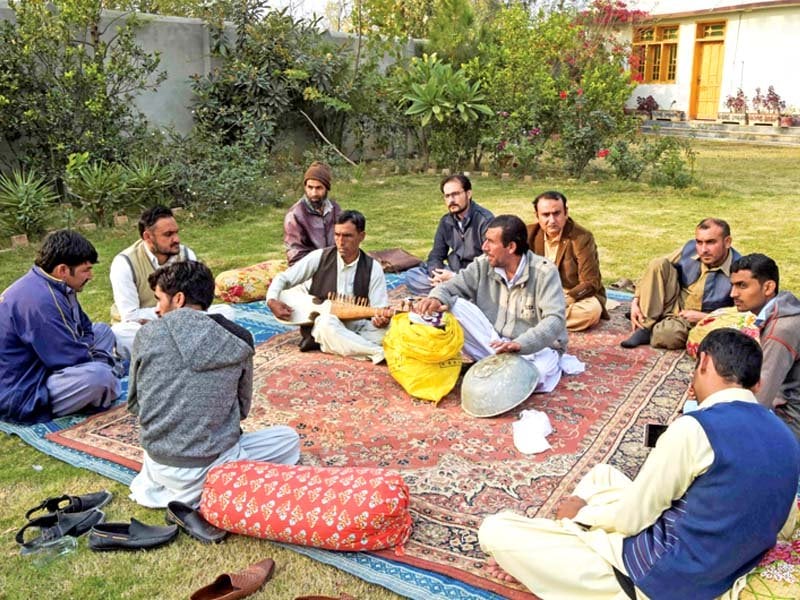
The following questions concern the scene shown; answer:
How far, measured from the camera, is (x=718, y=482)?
2426 mm

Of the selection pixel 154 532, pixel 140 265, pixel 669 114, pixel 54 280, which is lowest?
pixel 154 532

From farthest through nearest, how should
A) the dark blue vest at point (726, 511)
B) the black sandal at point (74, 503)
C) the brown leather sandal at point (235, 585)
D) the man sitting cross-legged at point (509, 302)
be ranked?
the man sitting cross-legged at point (509, 302) < the black sandal at point (74, 503) < the brown leather sandal at point (235, 585) < the dark blue vest at point (726, 511)

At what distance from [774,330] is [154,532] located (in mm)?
3194

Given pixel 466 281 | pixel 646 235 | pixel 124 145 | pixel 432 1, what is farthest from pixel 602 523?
pixel 432 1

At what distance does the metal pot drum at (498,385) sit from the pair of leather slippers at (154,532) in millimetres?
1839

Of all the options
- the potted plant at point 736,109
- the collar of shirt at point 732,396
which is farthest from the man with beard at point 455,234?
the potted plant at point 736,109

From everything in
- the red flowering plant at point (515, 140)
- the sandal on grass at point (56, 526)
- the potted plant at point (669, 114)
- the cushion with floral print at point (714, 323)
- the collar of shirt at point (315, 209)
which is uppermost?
the potted plant at point (669, 114)

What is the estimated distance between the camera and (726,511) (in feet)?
8.00

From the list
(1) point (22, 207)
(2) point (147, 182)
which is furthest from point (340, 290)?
(2) point (147, 182)

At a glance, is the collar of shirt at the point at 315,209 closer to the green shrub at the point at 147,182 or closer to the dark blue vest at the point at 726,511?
the green shrub at the point at 147,182

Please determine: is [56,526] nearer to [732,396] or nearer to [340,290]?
[340,290]

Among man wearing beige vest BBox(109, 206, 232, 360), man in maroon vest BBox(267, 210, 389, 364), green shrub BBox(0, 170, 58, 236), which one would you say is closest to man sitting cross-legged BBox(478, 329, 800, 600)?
man in maroon vest BBox(267, 210, 389, 364)

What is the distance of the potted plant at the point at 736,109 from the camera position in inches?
803

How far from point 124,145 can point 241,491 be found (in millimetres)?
8583
